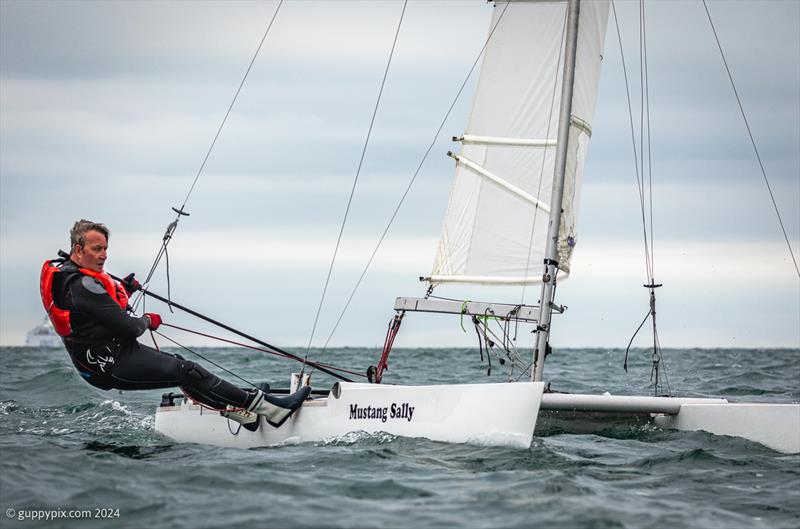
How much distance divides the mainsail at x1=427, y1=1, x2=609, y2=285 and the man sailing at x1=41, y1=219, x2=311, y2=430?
2453 millimetres

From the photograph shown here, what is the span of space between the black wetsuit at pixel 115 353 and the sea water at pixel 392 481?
50 cm

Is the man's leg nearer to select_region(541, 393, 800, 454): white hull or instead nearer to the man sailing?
the man sailing

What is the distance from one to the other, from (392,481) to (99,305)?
2646 millimetres

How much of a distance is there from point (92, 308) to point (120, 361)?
53 centimetres

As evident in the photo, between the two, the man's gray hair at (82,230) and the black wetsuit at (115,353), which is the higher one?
the man's gray hair at (82,230)

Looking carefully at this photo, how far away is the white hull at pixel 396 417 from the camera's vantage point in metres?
7.48

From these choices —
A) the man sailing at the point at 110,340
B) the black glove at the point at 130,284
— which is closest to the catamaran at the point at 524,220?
the man sailing at the point at 110,340

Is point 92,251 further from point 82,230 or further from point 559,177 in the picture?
point 559,177

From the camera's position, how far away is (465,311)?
30.5ft

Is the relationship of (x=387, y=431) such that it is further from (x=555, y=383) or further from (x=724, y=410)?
(x=555, y=383)

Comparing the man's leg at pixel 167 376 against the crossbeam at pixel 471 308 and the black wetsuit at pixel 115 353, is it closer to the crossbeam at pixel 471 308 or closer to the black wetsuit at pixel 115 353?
the black wetsuit at pixel 115 353

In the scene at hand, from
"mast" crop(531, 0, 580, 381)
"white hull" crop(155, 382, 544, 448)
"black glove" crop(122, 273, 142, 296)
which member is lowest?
"white hull" crop(155, 382, 544, 448)

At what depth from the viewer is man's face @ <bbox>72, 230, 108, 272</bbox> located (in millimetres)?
7578

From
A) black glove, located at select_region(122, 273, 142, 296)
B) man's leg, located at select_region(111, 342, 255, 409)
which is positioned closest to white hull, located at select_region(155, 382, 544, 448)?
man's leg, located at select_region(111, 342, 255, 409)
